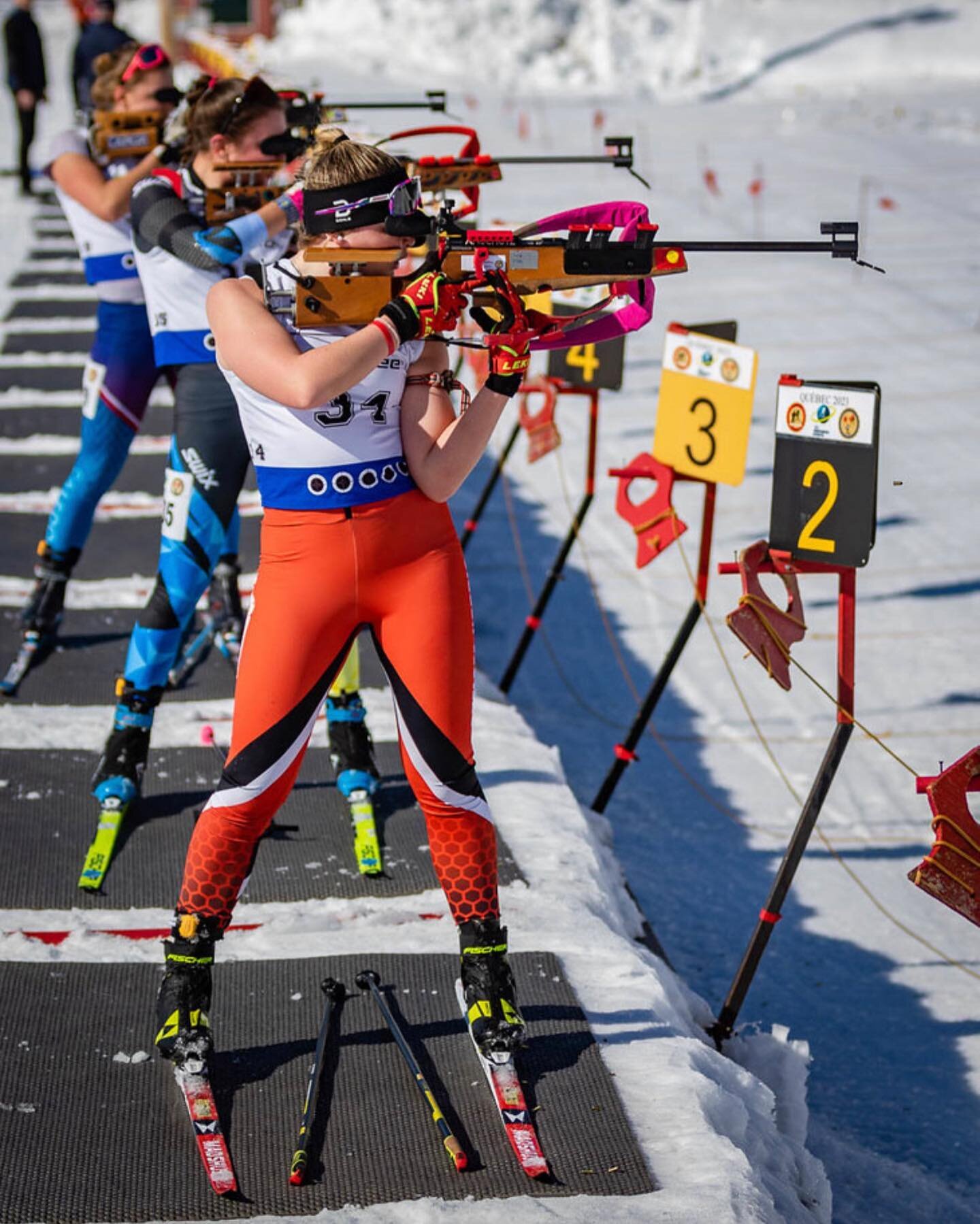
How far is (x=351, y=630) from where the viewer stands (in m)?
2.99

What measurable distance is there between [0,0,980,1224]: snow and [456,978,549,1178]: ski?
114mm

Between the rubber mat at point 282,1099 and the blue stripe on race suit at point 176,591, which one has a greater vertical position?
the blue stripe on race suit at point 176,591

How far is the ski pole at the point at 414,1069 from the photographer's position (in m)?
2.89

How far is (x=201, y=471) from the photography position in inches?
161

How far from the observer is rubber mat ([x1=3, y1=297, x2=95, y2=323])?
11.3 m

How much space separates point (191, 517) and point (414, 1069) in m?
1.78

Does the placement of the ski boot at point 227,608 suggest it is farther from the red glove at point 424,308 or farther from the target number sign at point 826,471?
the red glove at point 424,308

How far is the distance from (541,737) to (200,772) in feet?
6.39

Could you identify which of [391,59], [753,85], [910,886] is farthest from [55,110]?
[910,886]

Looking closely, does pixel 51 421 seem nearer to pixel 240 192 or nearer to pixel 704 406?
pixel 240 192

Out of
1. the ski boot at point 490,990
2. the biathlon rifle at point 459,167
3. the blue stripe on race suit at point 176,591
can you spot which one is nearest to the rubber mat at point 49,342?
the biathlon rifle at point 459,167

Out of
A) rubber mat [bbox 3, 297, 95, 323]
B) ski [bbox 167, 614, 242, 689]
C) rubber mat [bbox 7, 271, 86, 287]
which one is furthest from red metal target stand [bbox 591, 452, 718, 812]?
rubber mat [bbox 7, 271, 86, 287]

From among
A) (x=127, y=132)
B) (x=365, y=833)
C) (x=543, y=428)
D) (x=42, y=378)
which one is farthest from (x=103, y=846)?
(x=42, y=378)

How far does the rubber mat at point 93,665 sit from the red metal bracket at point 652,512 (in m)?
1.26
